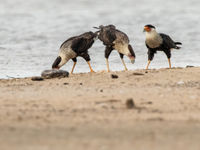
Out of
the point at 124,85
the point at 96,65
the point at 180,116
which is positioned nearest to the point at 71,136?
the point at 180,116

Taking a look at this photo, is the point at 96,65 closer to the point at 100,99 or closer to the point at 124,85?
the point at 124,85

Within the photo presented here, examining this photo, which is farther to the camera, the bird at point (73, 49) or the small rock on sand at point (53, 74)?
the bird at point (73, 49)

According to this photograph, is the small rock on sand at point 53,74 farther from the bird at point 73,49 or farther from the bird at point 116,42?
the bird at point 116,42

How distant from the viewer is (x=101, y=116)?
653 centimetres

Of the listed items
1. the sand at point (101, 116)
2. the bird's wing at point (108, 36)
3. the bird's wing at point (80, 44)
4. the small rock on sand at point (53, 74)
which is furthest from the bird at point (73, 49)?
the sand at point (101, 116)

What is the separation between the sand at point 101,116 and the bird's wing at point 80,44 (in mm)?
3455

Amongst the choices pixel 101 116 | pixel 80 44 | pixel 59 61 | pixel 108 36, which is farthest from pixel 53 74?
pixel 101 116

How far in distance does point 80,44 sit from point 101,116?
25.5 ft

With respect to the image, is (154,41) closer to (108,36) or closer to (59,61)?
(108,36)

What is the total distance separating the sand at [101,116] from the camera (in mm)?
5145

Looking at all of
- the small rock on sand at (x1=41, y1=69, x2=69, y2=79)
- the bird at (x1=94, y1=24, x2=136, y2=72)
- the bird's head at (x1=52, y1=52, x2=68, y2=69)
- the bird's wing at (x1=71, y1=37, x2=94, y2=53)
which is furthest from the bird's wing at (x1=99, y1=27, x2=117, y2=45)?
the small rock on sand at (x1=41, y1=69, x2=69, y2=79)

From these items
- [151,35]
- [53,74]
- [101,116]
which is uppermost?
[151,35]

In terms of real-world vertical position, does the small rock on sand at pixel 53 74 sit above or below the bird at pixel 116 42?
below

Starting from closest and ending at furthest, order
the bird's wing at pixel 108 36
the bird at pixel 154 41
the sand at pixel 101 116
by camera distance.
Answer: the sand at pixel 101 116
the bird's wing at pixel 108 36
the bird at pixel 154 41
